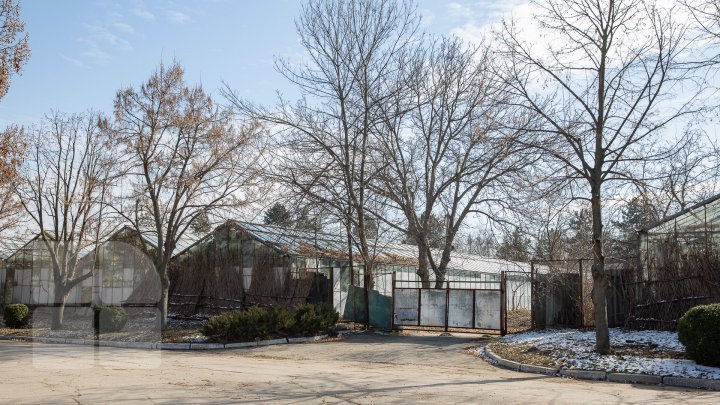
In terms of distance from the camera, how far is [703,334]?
12172 mm

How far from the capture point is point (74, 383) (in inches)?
429

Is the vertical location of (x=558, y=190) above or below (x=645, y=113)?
below

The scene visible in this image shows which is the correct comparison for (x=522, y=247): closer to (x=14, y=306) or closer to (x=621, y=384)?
(x=621, y=384)

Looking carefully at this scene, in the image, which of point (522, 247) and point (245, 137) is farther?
point (522, 247)

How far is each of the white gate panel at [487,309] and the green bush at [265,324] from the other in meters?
4.86

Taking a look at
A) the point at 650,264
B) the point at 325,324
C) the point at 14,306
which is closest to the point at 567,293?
the point at 650,264

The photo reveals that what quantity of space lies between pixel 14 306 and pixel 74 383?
712 inches

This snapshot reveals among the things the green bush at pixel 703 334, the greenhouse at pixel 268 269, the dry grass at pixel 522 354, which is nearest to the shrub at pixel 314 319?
the greenhouse at pixel 268 269

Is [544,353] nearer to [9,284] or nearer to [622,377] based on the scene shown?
[622,377]

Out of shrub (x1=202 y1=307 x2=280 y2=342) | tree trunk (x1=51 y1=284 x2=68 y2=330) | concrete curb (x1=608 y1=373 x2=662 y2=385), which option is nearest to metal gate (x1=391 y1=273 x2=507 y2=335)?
shrub (x1=202 y1=307 x2=280 y2=342)

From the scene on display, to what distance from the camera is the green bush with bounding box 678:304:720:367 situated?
472 inches

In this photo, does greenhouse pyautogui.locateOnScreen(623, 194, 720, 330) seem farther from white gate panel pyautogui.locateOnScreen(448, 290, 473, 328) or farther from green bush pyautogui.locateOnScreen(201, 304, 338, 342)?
green bush pyautogui.locateOnScreen(201, 304, 338, 342)

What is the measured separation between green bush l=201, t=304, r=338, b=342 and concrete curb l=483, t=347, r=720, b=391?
793 cm

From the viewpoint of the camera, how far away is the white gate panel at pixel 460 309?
2109 centimetres
